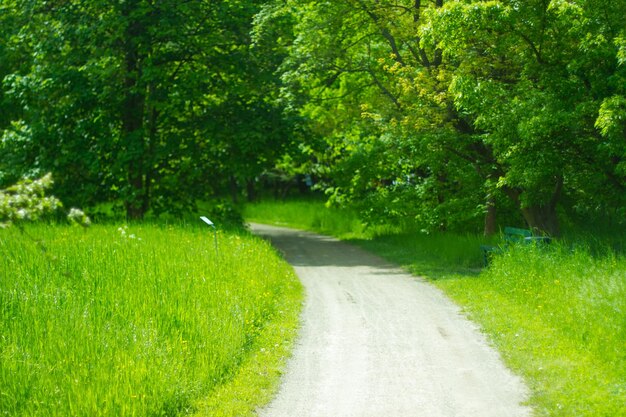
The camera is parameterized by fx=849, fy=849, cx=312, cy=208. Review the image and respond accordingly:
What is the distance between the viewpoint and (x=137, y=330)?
30.1 ft

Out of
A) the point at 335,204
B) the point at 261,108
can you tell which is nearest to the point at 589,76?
the point at 261,108

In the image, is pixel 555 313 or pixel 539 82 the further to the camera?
pixel 539 82

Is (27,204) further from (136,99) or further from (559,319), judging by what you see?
(136,99)

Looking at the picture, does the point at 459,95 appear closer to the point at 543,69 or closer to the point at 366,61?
the point at 543,69

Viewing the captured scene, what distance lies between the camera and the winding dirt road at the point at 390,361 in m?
8.22

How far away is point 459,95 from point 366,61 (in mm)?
7538

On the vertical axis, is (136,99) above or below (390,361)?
above

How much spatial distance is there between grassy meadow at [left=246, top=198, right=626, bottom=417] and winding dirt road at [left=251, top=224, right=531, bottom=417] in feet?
0.88

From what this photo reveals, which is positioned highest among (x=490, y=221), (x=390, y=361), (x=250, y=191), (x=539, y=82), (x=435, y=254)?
(x=539, y=82)

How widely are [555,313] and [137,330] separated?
5552 millimetres

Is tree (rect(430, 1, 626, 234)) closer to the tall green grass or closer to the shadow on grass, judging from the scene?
the tall green grass

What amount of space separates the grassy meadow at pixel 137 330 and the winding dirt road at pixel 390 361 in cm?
36

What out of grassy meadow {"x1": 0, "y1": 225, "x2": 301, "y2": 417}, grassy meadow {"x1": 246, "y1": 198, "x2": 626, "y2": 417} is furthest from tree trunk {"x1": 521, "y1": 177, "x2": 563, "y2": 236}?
grassy meadow {"x1": 0, "y1": 225, "x2": 301, "y2": 417}

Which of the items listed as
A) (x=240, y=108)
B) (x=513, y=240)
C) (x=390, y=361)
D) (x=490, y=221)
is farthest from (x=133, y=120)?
(x=390, y=361)
